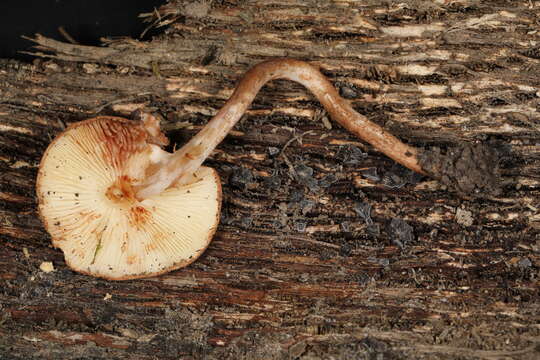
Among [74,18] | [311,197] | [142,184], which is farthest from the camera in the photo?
[74,18]

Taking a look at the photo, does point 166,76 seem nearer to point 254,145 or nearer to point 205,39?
point 205,39

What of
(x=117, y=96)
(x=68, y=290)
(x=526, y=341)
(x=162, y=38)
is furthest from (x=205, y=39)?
(x=526, y=341)

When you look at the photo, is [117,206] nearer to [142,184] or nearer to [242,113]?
[142,184]

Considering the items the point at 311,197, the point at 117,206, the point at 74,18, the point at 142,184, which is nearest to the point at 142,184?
the point at 142,184

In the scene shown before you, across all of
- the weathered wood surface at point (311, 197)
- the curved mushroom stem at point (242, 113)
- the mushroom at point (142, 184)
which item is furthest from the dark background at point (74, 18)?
the curved mushroom stem at point (242, 113)

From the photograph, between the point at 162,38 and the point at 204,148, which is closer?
the point at 204,148

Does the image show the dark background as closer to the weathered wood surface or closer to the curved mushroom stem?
the weathered wood surface

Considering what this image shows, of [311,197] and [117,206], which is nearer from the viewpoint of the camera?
[117,206]
